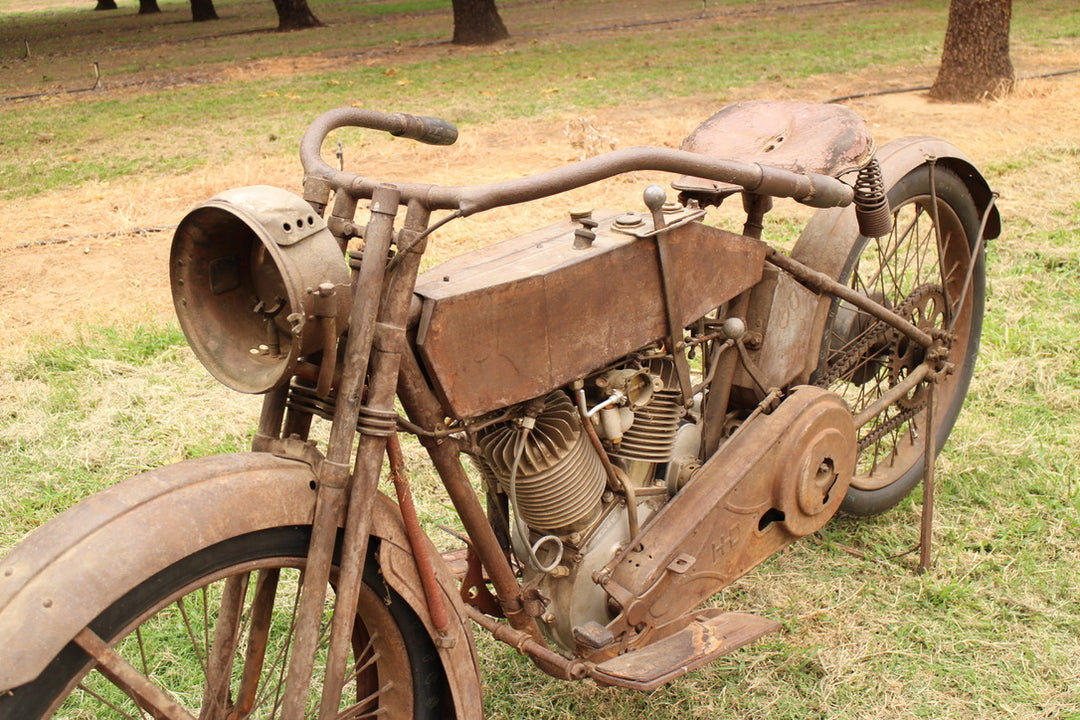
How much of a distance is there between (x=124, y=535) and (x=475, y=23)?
15.1m

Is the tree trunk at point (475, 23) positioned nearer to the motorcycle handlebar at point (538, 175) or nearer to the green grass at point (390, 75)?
the green grass at point (390, 75)

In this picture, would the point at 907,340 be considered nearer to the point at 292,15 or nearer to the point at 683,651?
the point at 683,651

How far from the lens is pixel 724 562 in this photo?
2.62 m

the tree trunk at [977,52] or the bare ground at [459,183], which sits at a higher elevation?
the tree trunk at [977,52]

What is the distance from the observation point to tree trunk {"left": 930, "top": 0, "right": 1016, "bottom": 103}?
9469mm

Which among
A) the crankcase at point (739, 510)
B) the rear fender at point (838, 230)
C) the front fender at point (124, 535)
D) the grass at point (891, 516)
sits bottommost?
the grass at point (891, 516)

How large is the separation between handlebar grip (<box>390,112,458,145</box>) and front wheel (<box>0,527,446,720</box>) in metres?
0.96

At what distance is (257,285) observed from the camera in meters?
1.95

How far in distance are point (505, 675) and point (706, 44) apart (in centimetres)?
1295

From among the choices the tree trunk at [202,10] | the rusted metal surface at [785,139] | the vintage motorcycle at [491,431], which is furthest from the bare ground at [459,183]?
the tree trunk at [202,10]

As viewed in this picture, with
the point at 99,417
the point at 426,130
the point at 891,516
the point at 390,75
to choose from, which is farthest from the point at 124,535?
the point at 390,75

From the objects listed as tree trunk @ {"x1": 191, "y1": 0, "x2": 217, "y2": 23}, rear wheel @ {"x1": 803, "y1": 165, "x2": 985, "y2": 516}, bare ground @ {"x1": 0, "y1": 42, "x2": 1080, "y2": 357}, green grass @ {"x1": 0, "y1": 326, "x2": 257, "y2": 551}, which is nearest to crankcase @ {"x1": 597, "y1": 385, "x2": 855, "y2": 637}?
rear wheel @ {"x1": 803, "y1": 165, "x2": 985, "y2": 516}

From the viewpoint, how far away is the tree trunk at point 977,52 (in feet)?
31.1

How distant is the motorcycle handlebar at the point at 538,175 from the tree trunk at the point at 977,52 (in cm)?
805
